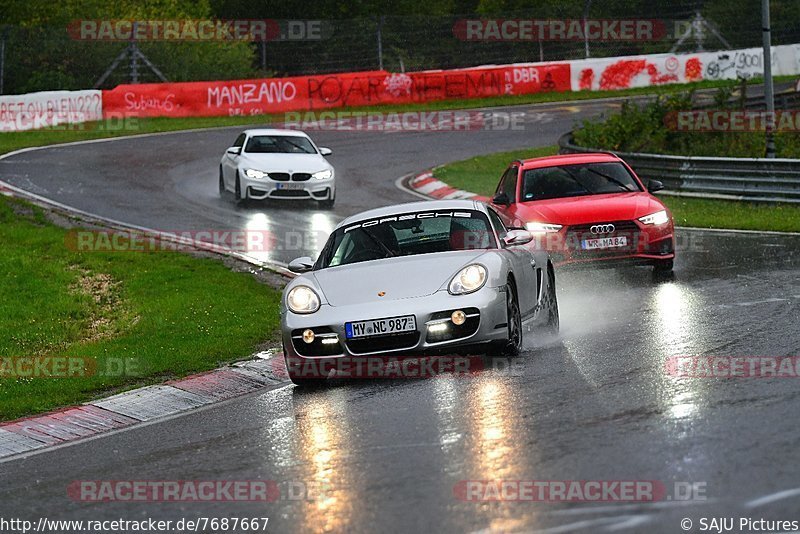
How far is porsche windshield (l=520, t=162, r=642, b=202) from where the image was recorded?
51.1 ft

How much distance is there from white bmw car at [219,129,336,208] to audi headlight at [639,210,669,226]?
31.6 feet

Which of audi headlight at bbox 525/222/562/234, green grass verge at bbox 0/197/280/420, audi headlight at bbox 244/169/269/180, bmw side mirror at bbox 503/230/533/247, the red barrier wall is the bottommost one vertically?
green grass verge at bbox 0/197/280/420

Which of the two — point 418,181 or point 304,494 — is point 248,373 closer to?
point 304,494

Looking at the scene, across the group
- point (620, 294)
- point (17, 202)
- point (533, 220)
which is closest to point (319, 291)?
point (620, 294)

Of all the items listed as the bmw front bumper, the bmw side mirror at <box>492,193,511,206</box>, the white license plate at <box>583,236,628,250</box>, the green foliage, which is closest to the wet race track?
the white license plate at <box>583,236,628,250</box>

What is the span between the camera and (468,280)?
31.3ft

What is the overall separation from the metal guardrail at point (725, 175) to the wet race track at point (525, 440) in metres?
8.29

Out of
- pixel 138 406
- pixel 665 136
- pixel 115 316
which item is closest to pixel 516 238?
pixel 138 406

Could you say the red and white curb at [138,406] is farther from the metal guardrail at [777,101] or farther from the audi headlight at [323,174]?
the metal guardrail at [777,101]

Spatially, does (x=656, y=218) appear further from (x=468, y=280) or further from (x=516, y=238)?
(x=468, y=280)

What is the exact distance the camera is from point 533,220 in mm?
14953

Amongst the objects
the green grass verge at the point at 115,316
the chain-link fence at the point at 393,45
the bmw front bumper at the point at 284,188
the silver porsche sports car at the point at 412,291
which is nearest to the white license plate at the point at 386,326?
the silver porsche sports car at the point at 412,291

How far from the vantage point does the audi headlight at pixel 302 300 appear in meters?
9.65

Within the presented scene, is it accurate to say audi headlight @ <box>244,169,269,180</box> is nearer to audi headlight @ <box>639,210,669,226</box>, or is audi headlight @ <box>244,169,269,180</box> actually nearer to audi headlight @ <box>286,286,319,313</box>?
audi headlight @ <box>639,210,669,226</box>
